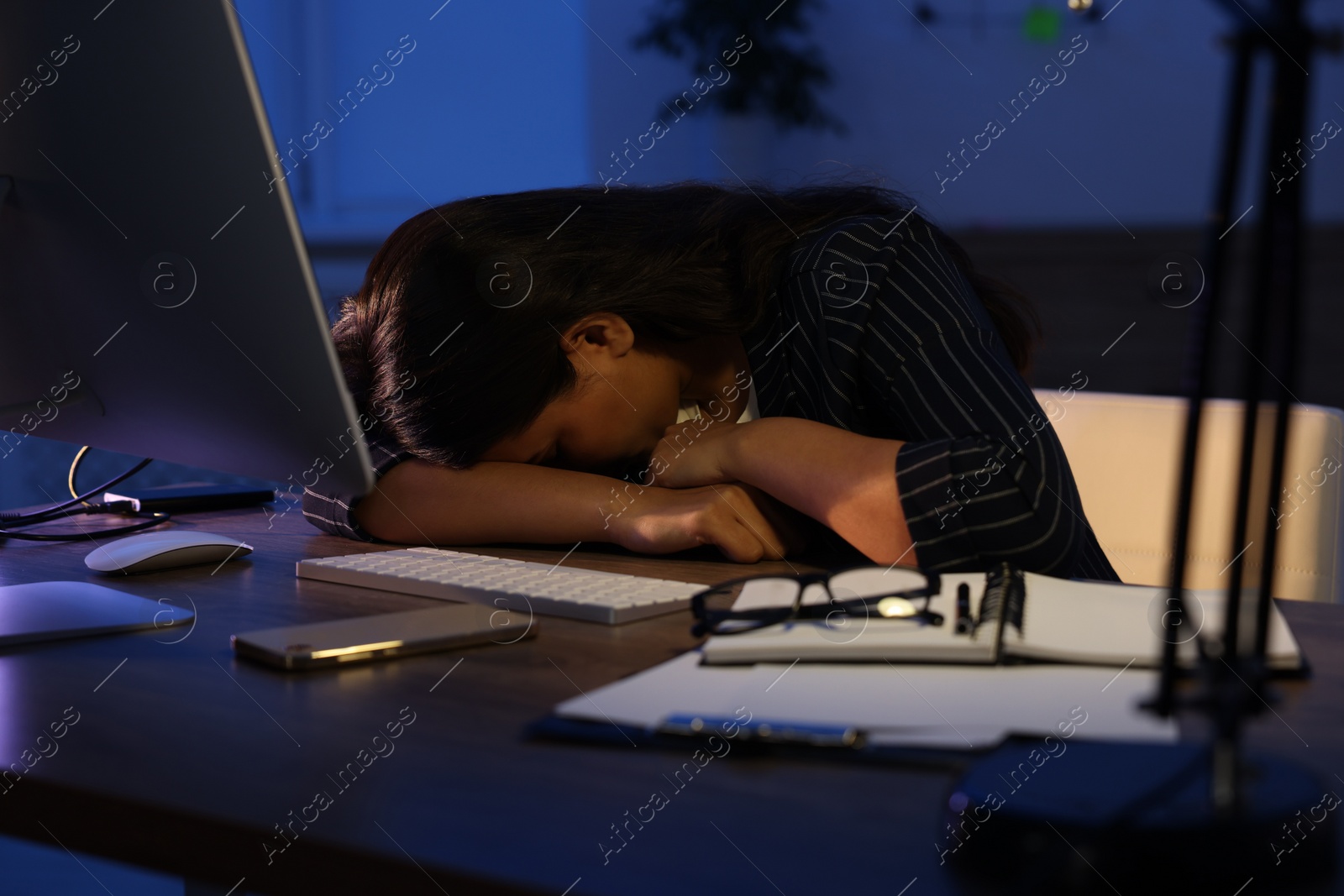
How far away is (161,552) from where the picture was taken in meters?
0.93

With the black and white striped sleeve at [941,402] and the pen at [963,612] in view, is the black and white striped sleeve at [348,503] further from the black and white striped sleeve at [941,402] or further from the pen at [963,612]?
the pen at [963,612]

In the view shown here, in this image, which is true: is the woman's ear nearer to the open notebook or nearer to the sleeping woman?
the sleeping woman

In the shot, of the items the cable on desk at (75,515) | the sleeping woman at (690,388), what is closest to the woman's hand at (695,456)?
the sleeping woman at (690,388)

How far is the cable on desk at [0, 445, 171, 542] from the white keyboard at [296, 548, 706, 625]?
32 cm

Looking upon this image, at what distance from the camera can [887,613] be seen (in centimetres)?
67

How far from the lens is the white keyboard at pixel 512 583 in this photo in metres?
0.77

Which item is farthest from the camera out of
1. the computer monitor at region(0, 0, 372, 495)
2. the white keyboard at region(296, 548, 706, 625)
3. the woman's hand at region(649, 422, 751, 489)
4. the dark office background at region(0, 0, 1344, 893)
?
the dark office background at region(0, 0, 1344, 893)

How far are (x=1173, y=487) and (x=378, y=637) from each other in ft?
2.53

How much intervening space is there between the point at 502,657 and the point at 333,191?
2.67 meters

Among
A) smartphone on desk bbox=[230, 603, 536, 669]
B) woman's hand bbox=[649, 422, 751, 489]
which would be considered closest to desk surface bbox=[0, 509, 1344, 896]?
smartphone on desk bbox=[230, 603, 536, 669]

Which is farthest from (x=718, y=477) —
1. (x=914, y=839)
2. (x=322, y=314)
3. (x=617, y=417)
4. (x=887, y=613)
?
(x=914, y=839)

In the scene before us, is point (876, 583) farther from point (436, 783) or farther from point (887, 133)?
point (887, 133)

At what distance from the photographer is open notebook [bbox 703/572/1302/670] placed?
1.98 feet

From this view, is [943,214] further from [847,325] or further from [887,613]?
[887,613]
